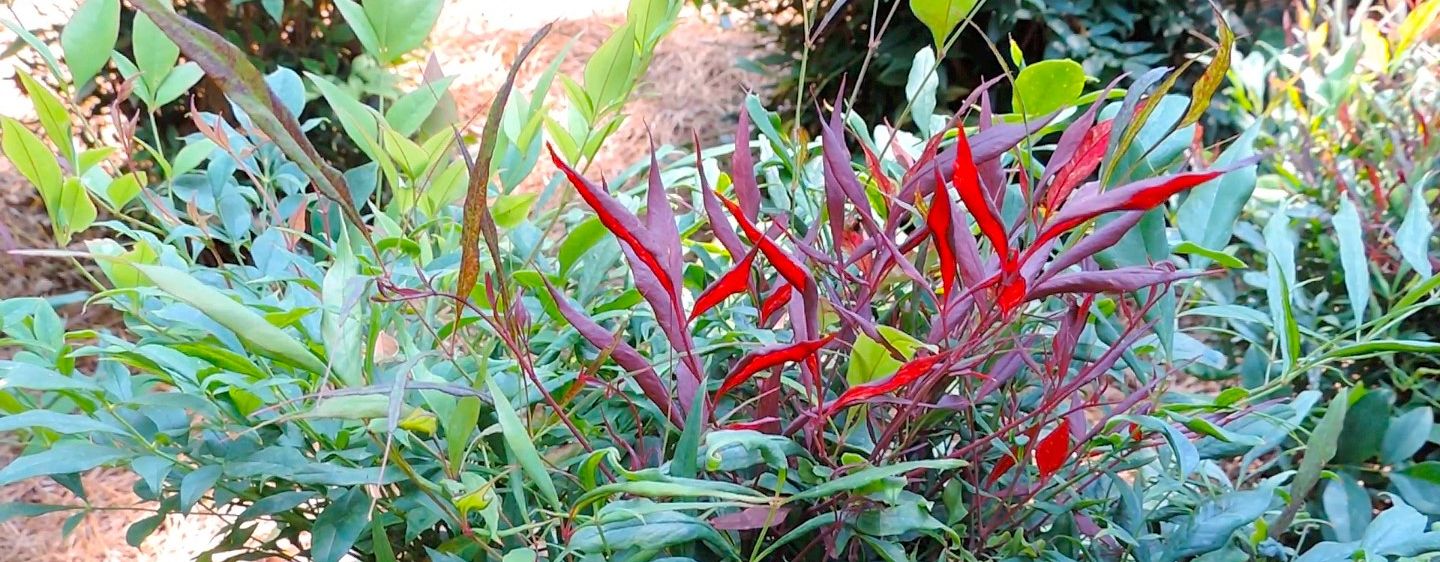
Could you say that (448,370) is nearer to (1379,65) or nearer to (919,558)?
(919,558)

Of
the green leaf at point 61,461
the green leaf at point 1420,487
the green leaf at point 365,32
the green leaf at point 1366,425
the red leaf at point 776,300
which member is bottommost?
the green leaf at point 1420,487

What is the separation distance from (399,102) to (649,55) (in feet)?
0.49

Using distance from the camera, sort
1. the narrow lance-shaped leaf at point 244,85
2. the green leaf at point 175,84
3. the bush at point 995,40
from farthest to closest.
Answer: the bush at point 995,40 < the green leaf at point 175,84 < the narrow lance-shaped leaf at point 244,85

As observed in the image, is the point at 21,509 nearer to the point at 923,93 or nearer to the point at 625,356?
the point at 625,356

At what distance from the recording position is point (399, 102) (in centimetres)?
53

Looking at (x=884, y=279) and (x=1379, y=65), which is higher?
(x=884, y=279)

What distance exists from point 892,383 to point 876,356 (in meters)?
0.02

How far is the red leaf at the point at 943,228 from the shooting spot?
0.34 meters

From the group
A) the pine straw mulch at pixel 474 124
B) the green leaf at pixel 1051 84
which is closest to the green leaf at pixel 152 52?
the green leaf at pixel 1051 84

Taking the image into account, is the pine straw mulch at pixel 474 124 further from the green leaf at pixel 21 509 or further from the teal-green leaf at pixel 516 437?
the teal-green leaf at pixel 516 437

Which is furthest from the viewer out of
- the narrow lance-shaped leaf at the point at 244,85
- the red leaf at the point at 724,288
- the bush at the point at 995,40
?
the bush at the point at 995,40

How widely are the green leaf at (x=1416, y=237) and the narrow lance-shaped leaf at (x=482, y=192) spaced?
0.43m

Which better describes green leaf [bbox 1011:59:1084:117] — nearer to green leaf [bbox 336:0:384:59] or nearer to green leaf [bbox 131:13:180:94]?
green leaf [bbox 336:0:384:59]

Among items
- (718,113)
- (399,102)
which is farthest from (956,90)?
(399,102)
